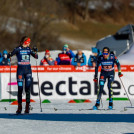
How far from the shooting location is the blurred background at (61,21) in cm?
4662

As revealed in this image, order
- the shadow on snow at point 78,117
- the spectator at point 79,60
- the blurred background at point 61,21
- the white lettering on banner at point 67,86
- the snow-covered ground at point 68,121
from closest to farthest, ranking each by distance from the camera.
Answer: the snow-covered ground at point 68,121 → the shadow on snow at point 78,117 → the white lettering on banner at point 67,86 → the spectator at point 79,60 → the blurred background at point 61,21

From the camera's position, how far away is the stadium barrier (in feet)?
52.7

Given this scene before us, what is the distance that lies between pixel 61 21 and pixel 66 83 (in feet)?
192

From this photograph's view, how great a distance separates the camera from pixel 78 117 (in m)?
10.9

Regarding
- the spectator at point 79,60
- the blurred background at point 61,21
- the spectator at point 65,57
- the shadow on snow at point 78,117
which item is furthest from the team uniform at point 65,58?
the blurred background at point 61,21

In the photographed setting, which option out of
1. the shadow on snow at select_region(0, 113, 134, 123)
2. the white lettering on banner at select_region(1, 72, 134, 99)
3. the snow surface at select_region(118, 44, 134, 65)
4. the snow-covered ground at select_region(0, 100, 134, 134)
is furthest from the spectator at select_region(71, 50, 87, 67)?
the shadow on snow at select_region(0, 113, 134, 123)

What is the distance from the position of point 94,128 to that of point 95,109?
356cm

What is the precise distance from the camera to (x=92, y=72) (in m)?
16.2

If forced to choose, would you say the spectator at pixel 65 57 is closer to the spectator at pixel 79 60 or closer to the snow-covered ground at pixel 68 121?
the spectator at pixel 79 60

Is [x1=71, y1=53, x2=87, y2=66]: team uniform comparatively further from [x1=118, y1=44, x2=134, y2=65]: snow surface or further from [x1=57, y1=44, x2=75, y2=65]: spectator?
[x1=118, y1=44, x2=134, y2=65]: snow surface

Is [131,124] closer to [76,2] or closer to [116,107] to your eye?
[116,107]

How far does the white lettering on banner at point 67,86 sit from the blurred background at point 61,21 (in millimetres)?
19501

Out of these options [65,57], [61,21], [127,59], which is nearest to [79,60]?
[65,57]

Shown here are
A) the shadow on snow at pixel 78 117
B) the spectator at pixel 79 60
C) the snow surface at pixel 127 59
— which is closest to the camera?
the shadow on snow at pixel 78 117
